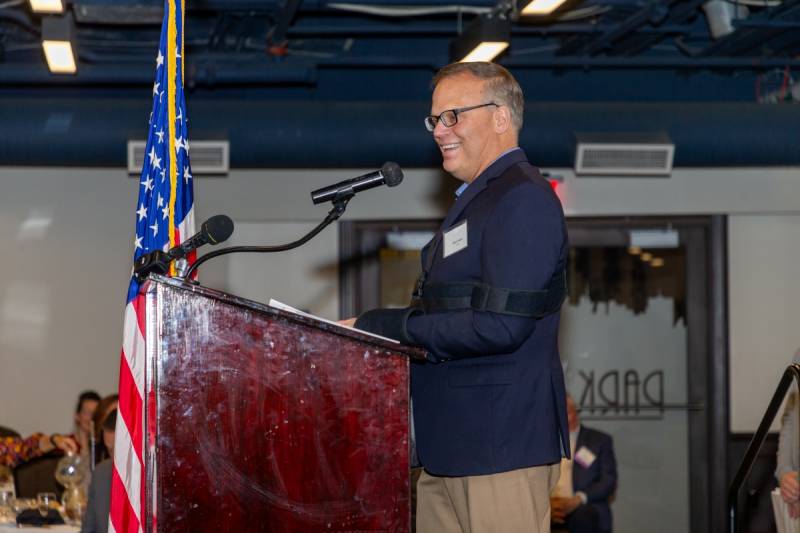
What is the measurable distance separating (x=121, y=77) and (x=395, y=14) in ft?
5.93

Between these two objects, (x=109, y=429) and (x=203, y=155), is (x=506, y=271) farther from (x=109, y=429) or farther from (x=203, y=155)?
(x=203, y=155)

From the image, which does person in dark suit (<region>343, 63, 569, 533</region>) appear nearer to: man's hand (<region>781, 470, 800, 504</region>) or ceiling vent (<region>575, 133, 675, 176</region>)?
man's hand (<region>781, 470, 800, 504</region>)

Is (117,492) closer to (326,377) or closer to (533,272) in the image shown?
(326,377)

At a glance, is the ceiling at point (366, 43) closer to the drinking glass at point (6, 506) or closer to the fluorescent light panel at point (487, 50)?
the fluorescent light panel at point (487, 50)

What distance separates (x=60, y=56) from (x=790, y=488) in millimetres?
4196

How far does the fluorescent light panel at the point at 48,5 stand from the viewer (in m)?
5.40

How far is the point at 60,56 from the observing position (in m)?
6.10

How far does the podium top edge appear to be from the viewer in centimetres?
204

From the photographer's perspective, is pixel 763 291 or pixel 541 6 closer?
pixel 541 6

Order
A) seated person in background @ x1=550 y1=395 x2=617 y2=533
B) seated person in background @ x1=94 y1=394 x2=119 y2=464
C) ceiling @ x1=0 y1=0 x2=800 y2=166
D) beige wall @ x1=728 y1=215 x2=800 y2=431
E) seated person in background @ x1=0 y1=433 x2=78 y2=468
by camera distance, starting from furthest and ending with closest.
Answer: beige wall @ x1=728 y1=215 x2=800 y2=431
ceiling @ x1=0 y1=0 x2=800 y2=166
seated person in background @ x1=550 y1=395 x2=617 y2=533
seated person in background @ x1=0 y1=433 x2=78 y2=468
seated person in background @ x1=94 y1=394 x2=119 y2=464

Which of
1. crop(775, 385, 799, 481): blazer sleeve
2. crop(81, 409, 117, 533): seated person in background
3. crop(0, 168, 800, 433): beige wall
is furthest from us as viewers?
crop(0, 168, 800, 433): beige wall

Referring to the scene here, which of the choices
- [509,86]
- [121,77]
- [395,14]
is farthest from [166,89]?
[121,77]

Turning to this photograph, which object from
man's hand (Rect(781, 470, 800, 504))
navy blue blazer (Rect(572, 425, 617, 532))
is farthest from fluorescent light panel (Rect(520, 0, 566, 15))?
navy blue blazer (Rect(572, 425, 617, 532))

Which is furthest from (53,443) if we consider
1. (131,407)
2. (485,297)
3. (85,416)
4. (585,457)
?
(485,297)
